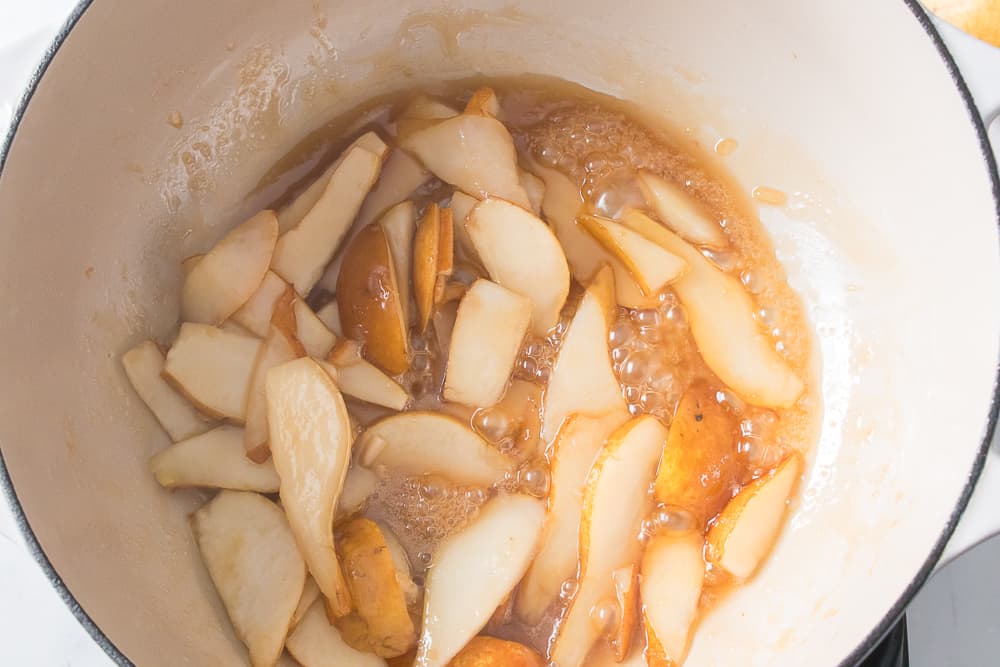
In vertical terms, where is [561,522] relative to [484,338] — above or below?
below

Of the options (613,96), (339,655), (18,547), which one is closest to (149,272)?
(18,547)

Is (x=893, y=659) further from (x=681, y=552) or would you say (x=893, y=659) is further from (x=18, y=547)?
(x=18, y=547)

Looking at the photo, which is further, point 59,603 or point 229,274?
point 229,274

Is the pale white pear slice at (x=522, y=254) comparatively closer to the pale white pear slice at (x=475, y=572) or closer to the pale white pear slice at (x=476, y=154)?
the pale white pear slice at (x=476, y=154)

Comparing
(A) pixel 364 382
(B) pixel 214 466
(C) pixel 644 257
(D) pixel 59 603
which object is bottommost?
(D) pixel 59 603

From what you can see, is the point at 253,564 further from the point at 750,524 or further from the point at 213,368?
the point at 750,524

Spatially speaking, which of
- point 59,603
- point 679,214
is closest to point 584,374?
point 679,214
